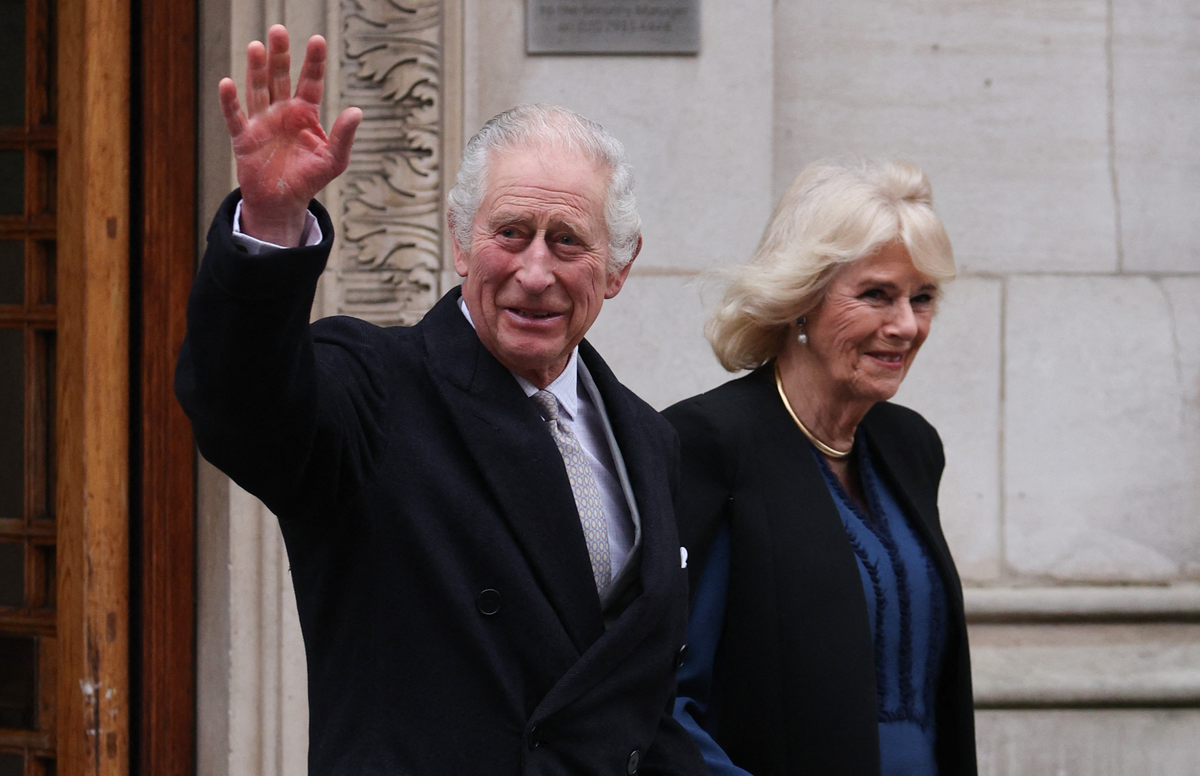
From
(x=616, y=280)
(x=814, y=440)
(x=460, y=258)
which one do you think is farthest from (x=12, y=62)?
(x=814, y=440)

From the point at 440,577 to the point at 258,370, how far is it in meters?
0.39

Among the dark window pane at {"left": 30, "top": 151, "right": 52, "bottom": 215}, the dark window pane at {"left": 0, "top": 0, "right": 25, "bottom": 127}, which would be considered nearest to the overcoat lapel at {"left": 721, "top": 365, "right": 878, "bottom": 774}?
the dark window pane at {"left": 30, "top": 151, "right": 52, "bottom": 215}

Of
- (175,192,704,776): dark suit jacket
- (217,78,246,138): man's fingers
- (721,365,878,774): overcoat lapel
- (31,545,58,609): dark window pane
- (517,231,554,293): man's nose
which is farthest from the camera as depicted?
(31,545,58,609): dark window pane

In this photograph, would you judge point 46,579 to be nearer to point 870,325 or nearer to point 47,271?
point 47,271

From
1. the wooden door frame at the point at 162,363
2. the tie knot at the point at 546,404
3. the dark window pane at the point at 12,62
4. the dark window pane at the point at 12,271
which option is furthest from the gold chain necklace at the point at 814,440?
the dark window pane at the point at 12,62

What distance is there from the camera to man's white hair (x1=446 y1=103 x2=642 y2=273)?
1686 millimetres

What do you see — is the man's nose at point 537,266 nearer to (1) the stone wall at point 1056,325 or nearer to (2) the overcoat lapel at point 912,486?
(2) the overcoat lapel at point 912,486

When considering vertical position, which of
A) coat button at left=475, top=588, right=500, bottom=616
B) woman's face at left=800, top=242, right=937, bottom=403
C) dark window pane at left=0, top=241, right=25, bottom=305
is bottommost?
coat button at left=475, top=588, right=500, bottom=616

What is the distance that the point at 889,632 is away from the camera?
2.28 meters

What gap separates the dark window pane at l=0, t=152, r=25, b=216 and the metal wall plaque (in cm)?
150

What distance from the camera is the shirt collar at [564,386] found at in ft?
5.66

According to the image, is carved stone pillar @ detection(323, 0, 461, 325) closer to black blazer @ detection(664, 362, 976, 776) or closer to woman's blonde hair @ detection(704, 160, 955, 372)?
woman's blonde hair @ detection(704, 160, 955, 372)

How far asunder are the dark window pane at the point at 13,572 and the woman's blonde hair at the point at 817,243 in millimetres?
2131

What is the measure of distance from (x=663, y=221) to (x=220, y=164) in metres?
1.26
